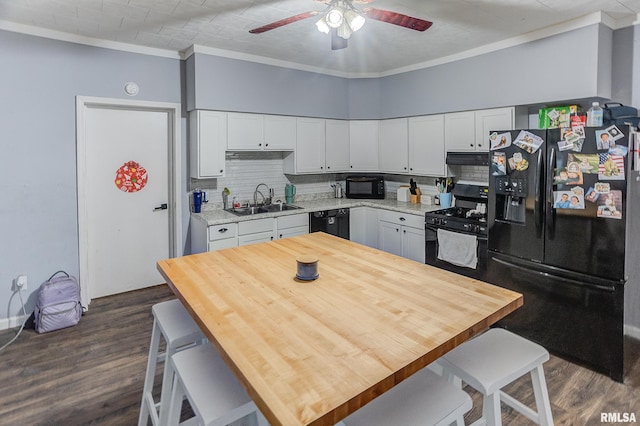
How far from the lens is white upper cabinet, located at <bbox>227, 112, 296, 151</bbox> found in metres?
4.21

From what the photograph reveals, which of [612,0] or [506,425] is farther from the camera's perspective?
[612,0]

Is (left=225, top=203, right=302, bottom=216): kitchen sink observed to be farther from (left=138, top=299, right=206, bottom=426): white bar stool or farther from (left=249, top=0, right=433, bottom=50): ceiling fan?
(left=249, top=0, right=433, bottom=50): ceiling fan

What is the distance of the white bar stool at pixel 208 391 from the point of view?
4.29ft

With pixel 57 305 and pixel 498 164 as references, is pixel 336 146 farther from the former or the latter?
pixel 57 305

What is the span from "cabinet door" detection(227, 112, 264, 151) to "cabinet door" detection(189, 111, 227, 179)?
0.22ft

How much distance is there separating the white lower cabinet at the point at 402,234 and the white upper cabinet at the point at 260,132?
1.44m

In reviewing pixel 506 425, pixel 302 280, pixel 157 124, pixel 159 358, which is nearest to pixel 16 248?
pixel 157 124

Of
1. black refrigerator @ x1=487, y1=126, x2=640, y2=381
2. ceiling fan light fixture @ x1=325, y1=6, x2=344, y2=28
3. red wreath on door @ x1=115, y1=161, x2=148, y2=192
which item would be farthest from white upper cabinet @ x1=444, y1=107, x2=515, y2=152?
red wreath on door @ x1=115, y1=161, x2=148, y2=192

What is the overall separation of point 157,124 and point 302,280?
306 cm

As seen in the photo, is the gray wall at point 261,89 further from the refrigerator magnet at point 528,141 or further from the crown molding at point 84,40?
the refrigerator magnet at point 528,141

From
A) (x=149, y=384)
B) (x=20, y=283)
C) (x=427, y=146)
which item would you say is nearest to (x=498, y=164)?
(x=427, y=146)

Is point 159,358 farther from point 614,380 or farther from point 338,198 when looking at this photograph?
point 338,198

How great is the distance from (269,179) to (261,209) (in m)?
0.48

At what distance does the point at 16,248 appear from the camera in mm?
3404
